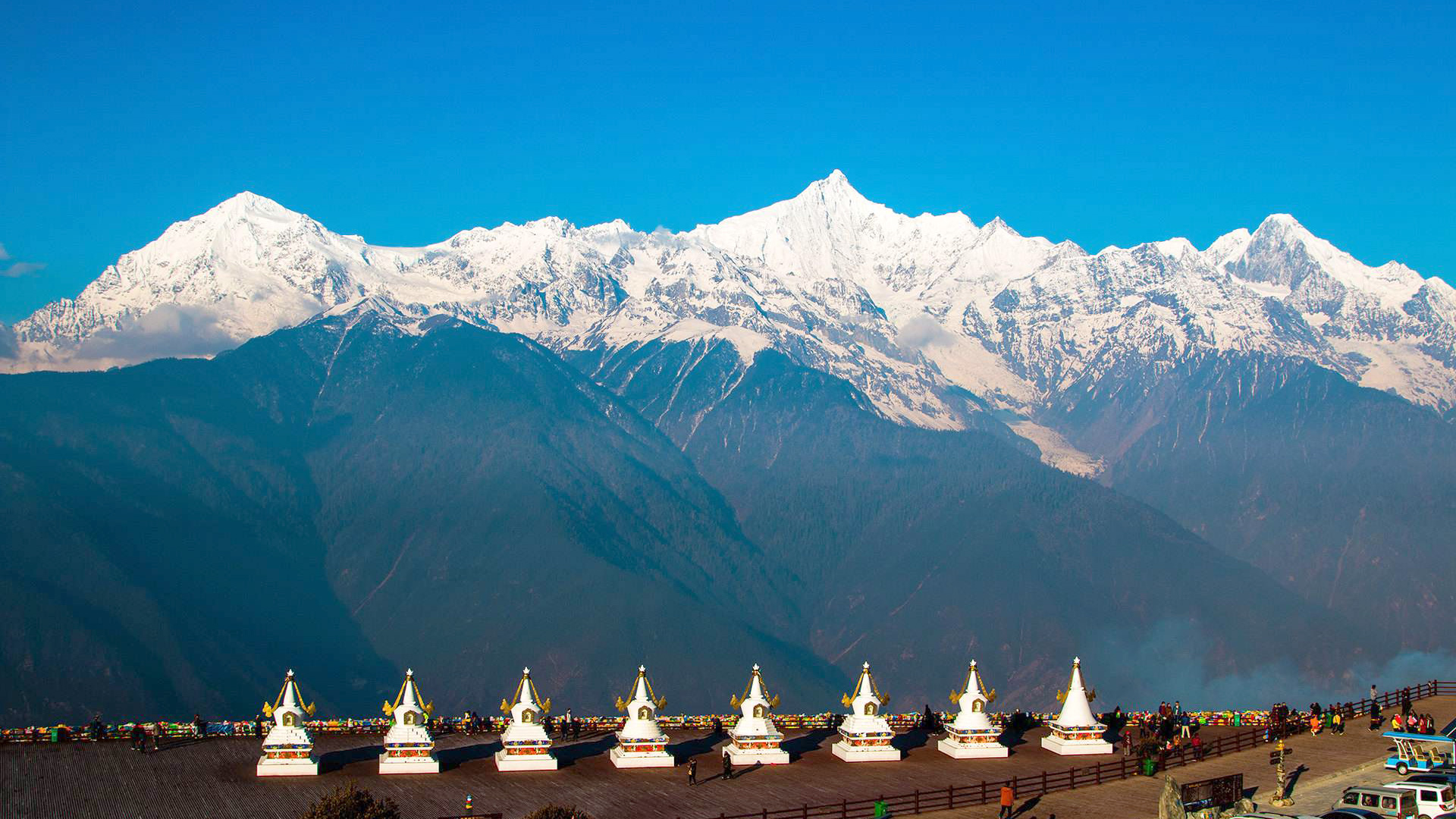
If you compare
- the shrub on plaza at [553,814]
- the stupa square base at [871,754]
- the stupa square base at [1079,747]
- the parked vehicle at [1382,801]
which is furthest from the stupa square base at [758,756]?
the parked vehicle at [1382,801]

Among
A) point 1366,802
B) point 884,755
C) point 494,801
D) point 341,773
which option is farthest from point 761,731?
point 1366,802

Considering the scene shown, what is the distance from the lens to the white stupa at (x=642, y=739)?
357 feet

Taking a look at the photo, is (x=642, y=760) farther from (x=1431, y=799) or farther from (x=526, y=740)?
(x=1431, y=799)

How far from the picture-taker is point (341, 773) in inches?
4139

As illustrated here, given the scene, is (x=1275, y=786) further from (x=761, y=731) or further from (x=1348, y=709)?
(x=761, y=731)

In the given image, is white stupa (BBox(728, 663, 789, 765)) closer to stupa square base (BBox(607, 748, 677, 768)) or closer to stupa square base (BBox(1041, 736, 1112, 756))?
stupa square base (BBox(607, 748, 677, 768))

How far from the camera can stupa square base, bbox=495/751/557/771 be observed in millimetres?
107500

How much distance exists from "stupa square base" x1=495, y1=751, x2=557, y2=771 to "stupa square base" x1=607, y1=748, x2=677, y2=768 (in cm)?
411

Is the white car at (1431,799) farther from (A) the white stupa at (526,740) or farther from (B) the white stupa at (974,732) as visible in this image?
(A) the white stupa at (526,740)

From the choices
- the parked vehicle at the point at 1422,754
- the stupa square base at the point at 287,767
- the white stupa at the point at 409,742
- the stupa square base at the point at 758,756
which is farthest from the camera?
the stupa square base at the point at 758,756

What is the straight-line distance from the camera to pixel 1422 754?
100062 millimetres

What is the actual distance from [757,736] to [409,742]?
22641mm

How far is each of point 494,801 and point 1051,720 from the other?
43128mm

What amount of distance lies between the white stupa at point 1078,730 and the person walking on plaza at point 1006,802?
18.8 metres
